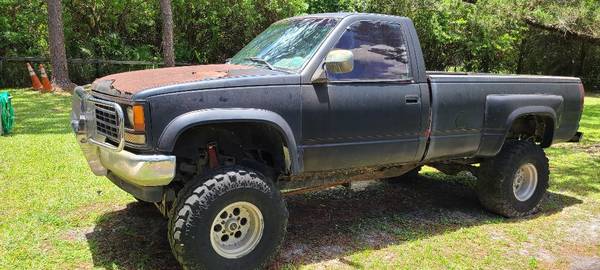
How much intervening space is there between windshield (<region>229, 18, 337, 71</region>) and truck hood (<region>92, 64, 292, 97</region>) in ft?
0.64

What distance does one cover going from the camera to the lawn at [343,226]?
452 centimetres

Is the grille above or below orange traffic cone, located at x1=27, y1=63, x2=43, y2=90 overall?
above

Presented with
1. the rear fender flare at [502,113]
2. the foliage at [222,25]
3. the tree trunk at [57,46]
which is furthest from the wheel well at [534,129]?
the foliage at [222,25]

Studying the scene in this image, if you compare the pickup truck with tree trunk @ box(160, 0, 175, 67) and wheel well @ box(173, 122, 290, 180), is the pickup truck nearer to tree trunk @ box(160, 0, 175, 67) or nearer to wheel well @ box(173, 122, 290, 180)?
wheel well @ box(173, 122, 290, 180)

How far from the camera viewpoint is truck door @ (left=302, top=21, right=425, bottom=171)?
4406 mm

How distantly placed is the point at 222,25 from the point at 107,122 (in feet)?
57.9

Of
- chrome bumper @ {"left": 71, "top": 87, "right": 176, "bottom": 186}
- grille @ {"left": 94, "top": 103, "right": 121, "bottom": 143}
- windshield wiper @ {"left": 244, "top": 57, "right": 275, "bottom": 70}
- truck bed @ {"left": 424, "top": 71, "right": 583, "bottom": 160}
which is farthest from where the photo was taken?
truck bed @ {"left": 424, "top": 71, "right": 583, "bottom": 160}

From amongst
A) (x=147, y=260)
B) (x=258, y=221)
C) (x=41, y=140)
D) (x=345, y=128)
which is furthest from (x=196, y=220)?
(x=41, y=140)

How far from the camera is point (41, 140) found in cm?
886

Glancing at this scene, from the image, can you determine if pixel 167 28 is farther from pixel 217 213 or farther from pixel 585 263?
pixel 585 263

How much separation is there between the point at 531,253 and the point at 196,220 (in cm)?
302

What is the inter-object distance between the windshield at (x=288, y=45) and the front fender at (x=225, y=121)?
554 mm

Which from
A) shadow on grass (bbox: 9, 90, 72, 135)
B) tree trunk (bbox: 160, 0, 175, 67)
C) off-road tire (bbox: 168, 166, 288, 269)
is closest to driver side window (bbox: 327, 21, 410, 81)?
off-road tire (bbox: 168, 166, 288, 269)

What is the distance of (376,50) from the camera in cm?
489
